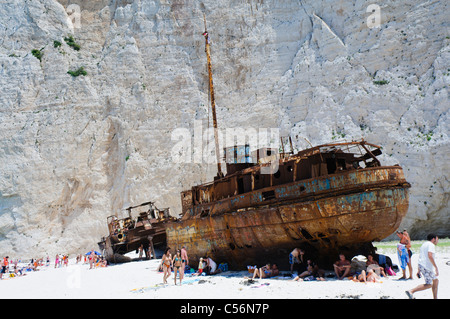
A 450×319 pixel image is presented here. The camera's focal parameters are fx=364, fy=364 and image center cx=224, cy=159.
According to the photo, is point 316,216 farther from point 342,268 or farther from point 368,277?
point 368,277

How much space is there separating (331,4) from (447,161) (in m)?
17.9

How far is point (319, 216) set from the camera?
36.5ft

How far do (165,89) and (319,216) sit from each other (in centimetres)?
2801

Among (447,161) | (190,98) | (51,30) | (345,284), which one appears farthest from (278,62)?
(345,284)

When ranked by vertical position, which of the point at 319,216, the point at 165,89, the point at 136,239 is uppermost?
the point at 165,89

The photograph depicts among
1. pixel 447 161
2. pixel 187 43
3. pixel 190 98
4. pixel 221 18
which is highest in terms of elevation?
pixel 221 18

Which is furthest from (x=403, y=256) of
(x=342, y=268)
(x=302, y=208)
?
(x=302, y=208)

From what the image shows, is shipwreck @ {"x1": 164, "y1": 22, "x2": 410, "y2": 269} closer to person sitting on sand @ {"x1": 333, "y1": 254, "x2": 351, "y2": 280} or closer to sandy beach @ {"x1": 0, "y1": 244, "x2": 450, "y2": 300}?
person sitting on sand @ {"x1": 333, "y1": 254, "x2": 351, "y2": 280}

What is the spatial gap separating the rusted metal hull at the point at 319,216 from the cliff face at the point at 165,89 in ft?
51.6

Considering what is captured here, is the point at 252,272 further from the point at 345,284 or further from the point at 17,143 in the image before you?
the point at 17,143

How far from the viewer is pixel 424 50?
27.5 metres

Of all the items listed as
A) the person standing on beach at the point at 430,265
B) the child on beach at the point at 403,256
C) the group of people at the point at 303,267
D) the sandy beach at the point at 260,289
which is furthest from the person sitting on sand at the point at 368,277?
the person standing on beach at the point at 430,265

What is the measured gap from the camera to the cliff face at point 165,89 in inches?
1103

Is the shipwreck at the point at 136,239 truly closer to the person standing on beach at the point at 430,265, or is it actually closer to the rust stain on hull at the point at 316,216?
the rust stain on hull at the point at 316,216
